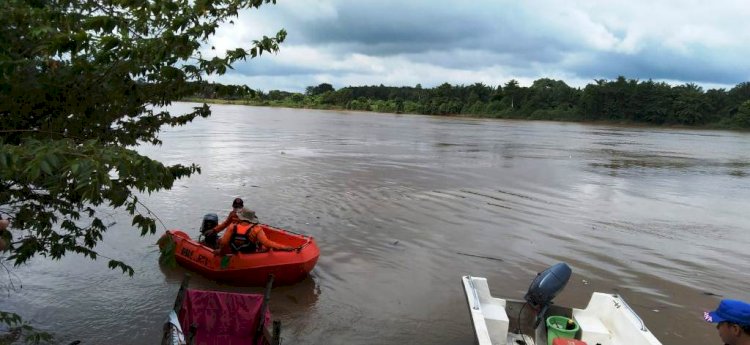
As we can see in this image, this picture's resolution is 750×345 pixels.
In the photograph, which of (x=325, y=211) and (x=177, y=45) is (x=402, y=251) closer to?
(x=325, y=211)

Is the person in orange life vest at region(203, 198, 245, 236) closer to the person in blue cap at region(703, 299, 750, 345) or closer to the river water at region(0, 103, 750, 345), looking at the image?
the river water at region(0, 103, 750, 345)

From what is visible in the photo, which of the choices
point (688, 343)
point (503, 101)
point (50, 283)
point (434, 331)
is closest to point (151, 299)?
point (50, 283)

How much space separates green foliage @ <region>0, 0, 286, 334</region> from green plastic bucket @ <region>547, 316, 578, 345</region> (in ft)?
14.9

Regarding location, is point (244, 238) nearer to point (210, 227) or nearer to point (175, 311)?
point (210, 227)

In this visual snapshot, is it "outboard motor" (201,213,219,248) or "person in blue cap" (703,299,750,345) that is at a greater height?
"person in blue cap" (703,299,750,345)

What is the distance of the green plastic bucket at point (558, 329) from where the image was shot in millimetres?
6328

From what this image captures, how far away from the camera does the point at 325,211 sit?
48.0 feet

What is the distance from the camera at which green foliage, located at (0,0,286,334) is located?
2.80 metres

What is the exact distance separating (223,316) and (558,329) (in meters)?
3.91

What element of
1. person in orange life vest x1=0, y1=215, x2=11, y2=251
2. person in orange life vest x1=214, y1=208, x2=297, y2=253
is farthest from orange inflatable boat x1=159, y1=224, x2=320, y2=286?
person in orange life vest x1=0, y1=215, x2=11, y2=251

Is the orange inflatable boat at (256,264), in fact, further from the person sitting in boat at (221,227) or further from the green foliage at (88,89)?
the green foliage at (88,89)

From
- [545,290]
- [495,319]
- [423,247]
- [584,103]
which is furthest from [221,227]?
[584,103]

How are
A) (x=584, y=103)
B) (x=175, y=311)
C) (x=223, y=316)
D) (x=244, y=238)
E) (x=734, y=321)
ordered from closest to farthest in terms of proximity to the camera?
(x=734, y=321)
(x=175, y=311)
(x=223, y=316)
(x=244, y=238)
(x=584, y=103)

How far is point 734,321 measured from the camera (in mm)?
3824
